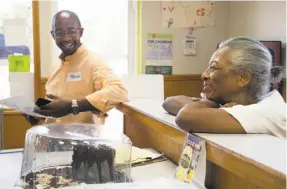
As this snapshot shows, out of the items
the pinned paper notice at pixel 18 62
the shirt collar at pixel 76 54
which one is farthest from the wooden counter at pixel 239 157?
the pinned paper notice at pixel 18 62

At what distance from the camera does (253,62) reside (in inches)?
50.6

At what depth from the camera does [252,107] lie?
1.16m

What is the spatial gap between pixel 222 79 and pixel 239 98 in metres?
0.10

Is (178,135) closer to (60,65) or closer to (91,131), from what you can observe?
(91,131)

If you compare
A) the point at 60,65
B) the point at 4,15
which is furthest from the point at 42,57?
the point at 60,65

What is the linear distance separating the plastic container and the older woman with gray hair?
30cm

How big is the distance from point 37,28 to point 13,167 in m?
2.07

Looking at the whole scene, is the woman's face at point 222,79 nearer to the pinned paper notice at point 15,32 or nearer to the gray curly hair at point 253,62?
the gray curly hair at point 253,62

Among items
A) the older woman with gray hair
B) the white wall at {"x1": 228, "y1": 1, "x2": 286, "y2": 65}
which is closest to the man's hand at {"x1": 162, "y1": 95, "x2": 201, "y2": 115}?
the older woman with gray hair

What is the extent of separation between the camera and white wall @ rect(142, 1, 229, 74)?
3.67 metres

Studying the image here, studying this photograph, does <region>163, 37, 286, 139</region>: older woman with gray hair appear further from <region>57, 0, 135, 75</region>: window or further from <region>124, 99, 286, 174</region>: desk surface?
<region>57, 0, 135, 75</region>: window

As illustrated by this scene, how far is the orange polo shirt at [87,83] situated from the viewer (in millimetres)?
2020

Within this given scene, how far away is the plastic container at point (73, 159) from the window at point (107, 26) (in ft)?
7.11

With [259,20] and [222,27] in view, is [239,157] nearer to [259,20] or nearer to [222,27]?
[259,20]
